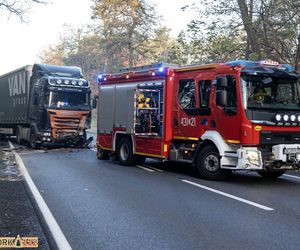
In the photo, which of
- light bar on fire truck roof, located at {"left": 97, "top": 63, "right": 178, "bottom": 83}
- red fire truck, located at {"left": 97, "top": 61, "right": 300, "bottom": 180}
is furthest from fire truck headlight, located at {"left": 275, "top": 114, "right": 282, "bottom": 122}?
light bar on fire truck roof, located at {"left": 97, "top": 63, "right": 178, "bottom": 83}

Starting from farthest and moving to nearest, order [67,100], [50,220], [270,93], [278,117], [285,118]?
[67,100], [270,93], [285,118], [278,117], [50,220]

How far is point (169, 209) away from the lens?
7934 millimetres

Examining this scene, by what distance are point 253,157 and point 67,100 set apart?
12.7 metres

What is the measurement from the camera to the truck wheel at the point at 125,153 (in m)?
14.6

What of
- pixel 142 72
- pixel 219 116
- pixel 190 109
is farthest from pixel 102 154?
pixel 219 116

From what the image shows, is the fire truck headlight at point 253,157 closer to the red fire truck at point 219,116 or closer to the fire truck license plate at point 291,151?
the red fire truck at point 219,116

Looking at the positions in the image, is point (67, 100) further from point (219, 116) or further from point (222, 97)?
point (222, 97)

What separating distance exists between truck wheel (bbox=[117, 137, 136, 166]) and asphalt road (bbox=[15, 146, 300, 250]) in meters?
1.56

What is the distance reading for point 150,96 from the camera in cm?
1364

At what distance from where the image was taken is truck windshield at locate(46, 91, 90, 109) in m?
21.2

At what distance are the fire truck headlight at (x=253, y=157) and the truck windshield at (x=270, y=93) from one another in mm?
1022

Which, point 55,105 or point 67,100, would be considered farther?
point 67,100

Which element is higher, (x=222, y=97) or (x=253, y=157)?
(x=222, y=97)

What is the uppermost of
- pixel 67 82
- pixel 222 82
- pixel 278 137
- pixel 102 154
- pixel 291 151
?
pixel 67 82
